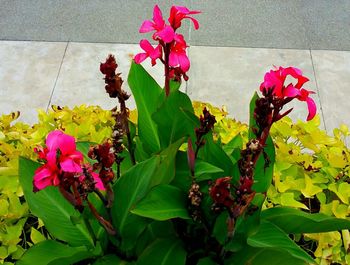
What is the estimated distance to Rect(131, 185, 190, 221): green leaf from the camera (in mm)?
1362

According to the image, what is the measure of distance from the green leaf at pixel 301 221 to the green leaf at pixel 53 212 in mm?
579

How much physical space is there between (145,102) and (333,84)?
8.08 feet

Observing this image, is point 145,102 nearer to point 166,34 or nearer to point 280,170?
point 166,34

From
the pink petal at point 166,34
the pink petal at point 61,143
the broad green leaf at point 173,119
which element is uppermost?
the pink petal at point 166,34

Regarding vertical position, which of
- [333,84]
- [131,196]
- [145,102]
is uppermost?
[333,84]

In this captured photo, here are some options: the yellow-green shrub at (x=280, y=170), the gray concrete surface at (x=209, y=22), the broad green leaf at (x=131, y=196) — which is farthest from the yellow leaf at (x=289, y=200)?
the gray concrete surface at (x=209, y=22)

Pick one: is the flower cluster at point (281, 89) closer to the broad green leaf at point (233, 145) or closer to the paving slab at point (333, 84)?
the broad green leaf at point (233, 145)

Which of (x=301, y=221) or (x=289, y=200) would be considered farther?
(x=289, y=200)

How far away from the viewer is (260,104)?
1157 millimetres

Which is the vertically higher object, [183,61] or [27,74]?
[27,74]

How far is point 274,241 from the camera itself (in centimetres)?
143

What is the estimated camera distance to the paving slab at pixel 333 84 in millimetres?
3561

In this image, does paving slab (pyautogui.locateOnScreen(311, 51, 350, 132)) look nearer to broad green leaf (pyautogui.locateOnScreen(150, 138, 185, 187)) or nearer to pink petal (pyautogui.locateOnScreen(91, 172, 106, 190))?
broad green leaf (pyautogui.locateOnScreen(150, 138, 185, 187))

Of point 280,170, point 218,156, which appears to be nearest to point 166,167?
point 218,156
